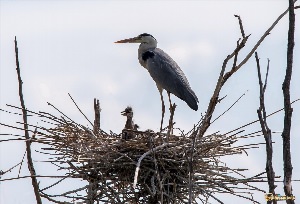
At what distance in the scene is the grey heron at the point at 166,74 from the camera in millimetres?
8478

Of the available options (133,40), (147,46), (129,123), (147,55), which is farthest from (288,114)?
(133,40)

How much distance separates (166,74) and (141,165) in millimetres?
3488

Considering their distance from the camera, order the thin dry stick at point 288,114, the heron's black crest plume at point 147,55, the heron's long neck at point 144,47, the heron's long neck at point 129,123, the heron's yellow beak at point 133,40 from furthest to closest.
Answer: the heron's yellow beak at point 133,40 < the heron's long neck at point 144,47 < the heron's black crest plume at point 147,55 < the heron's long neck at point 129,123 < the thin dry stick at point 288,114

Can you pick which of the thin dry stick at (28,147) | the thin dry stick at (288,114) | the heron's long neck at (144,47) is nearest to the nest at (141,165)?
the thin dry stick at (28,147)

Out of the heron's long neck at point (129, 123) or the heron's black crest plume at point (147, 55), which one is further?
the heron's black crest plume at point (147, 55)

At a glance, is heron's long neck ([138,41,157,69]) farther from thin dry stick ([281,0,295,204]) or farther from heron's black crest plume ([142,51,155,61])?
thin dry stick ([281,0,295,204])

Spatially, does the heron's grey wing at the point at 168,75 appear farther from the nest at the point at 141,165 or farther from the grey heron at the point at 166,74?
the nest at the point at 141,165

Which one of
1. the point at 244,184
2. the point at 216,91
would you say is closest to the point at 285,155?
the point at 244,184

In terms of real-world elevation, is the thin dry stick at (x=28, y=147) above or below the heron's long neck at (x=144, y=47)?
below

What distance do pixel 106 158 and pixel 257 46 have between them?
5.35 feet

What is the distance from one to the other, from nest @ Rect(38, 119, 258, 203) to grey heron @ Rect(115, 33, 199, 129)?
2.64 meters

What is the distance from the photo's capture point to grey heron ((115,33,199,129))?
848 centimetres

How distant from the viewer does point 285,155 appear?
2752mm

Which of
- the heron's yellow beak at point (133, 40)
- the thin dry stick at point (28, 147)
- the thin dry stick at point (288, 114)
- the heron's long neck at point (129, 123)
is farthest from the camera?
the heron's yellow beak at point (133, 40)
